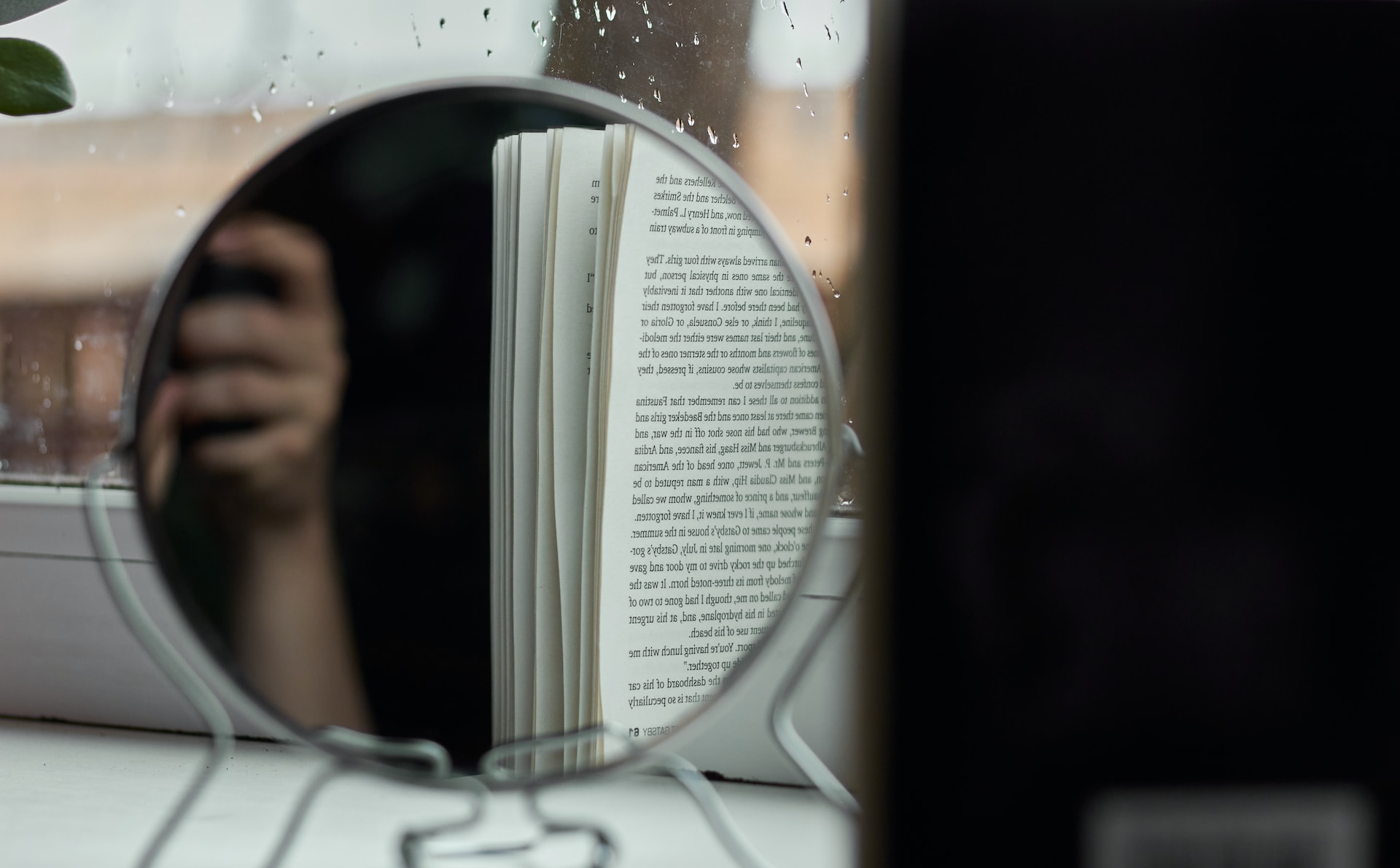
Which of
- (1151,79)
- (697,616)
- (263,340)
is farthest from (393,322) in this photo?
(1151,79)

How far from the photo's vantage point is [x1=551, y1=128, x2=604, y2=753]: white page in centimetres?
39

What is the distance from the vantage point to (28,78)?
45 centimetres

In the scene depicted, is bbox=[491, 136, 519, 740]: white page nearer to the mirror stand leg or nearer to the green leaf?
the mirror stand leg

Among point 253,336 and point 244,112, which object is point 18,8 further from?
point 253,336

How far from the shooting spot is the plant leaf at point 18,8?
459 mm

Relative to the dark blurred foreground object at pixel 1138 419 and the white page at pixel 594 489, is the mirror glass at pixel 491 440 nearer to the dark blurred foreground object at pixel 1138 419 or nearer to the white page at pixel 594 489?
the white page at pixel 594 489

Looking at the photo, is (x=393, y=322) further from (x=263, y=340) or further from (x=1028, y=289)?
(x=1028, y=289)

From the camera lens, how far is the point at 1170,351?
0.76ft

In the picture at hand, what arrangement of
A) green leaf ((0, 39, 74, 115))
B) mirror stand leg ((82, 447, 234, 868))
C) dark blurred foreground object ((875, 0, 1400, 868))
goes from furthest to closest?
green leaf ((0, 39, 74, 115)) → mirror stand leg ((82, 447, 234, 868)) → dark blurred foreground object ((875, 0, 1400, 868))

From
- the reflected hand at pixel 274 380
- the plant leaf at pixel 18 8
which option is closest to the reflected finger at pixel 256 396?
the reflected hand at pixel 274 380

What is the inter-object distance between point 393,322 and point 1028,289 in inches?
10.0

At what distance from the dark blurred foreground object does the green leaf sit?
0.42 meters

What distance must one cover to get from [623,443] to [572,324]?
0.17 feet

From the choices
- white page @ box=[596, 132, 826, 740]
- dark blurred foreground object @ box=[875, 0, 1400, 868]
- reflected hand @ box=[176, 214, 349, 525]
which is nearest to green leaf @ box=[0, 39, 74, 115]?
reflected hand @ box=[176, 214, 349, 525]
